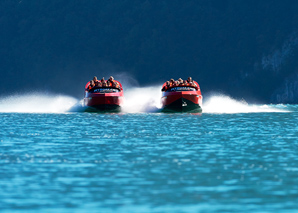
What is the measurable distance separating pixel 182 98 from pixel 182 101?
299mm

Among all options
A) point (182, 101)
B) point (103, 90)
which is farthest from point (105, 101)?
point (182, 101)

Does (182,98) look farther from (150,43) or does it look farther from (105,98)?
(150,43)

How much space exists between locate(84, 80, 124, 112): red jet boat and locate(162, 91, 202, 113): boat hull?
3746mm

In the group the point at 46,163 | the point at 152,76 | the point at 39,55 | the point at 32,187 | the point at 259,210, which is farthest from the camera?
the point at 39,55

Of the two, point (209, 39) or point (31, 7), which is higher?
point (31, 7)

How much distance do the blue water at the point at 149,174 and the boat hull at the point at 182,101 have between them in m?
23.5

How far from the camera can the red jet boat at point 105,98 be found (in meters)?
53.7

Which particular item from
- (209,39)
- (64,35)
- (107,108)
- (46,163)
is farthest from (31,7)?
(46,163)

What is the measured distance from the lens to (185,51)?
141375 millimetres

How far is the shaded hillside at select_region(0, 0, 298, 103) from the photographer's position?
132 metres

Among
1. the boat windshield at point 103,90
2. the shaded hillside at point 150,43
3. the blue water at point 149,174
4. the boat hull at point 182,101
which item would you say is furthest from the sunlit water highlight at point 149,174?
the shaded hillside at point 150,43

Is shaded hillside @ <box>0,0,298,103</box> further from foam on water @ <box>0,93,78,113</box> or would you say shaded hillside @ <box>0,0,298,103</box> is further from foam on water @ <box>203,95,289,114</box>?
foam on water @ <box>203,95,289,114</box>

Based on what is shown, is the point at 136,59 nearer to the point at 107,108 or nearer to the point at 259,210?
the point at 107,108

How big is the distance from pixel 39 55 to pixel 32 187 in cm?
13937
